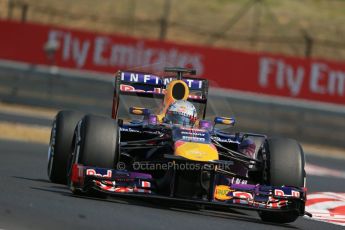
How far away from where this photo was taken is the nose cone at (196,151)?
9.23 meters

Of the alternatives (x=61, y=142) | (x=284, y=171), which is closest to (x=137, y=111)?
(x=61, y=142)

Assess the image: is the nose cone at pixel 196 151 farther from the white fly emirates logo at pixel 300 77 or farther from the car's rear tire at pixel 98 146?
the white fly emirates logo at pixel 300 77

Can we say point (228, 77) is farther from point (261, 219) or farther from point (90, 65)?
point (261, 219)

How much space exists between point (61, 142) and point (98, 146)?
4.93 feet

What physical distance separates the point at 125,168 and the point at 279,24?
25.5 metres

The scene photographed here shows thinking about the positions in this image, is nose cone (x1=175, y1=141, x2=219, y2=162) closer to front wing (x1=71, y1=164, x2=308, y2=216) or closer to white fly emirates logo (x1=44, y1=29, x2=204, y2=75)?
front wing (x1=71, y1=164, x2=308, y2=216)

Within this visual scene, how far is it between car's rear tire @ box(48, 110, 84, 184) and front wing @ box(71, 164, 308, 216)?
54.4 inches

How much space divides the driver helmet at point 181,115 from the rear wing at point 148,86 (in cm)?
107

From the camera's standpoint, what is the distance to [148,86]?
12094 millimetres

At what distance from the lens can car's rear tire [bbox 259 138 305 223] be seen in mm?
9750

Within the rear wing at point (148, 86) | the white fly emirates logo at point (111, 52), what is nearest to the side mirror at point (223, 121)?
the rear wing at point (148, 86)

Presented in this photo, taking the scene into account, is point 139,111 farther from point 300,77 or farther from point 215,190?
point 300,77

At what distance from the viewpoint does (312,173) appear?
1708cm

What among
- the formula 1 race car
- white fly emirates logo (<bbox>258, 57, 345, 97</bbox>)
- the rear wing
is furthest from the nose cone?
white fly emirates logo (<bbox>258, 57, 345, 97</bbox>)
